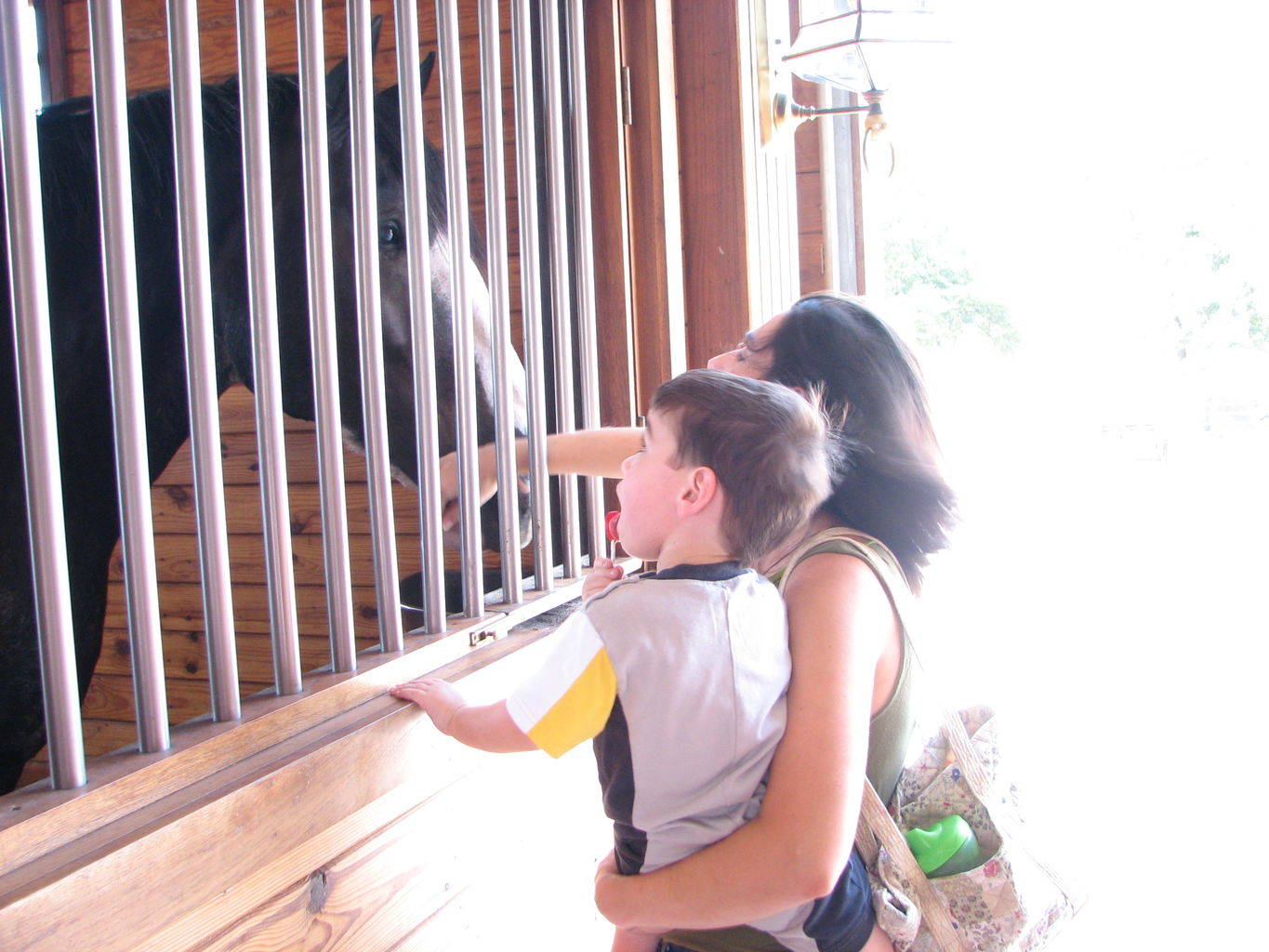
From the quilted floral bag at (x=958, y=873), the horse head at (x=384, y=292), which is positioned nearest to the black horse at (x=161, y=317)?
the horse head at (x=384, y=292)

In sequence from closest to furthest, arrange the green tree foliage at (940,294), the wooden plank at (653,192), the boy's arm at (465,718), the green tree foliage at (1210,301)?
1. the boy's arm at (465,718)
2. the wooden plank at (653,192)
3. the green tree foliage at (940,294)
4. the green tree foliage at (1210,301)

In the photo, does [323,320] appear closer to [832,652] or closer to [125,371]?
[125,371]

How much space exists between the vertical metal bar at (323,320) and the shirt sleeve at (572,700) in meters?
0.26

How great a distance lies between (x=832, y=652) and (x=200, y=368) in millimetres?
546

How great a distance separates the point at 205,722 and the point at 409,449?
1.94 feet

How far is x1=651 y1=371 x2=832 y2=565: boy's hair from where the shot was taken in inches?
30.5

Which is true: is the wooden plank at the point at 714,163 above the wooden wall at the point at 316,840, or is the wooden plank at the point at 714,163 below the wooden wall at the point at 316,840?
above

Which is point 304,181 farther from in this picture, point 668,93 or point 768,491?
point 668,93

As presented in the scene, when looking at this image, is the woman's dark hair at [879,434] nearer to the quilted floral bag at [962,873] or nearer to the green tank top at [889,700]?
the green tank top at [889,700]

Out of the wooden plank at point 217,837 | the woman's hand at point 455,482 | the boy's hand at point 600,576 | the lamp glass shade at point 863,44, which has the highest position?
the lamp glass shade at point 863,44

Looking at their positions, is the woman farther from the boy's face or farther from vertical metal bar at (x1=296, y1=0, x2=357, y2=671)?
vertical metal bar at (x1=296, y1=0, x2=357, y2=671)

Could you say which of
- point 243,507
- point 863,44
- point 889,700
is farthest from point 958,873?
point 243,507

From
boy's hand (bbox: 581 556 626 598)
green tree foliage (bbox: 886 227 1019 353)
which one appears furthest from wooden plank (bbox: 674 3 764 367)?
green tree foliage (bbox: 886 227 1019 353)

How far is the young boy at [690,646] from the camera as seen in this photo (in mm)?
718
